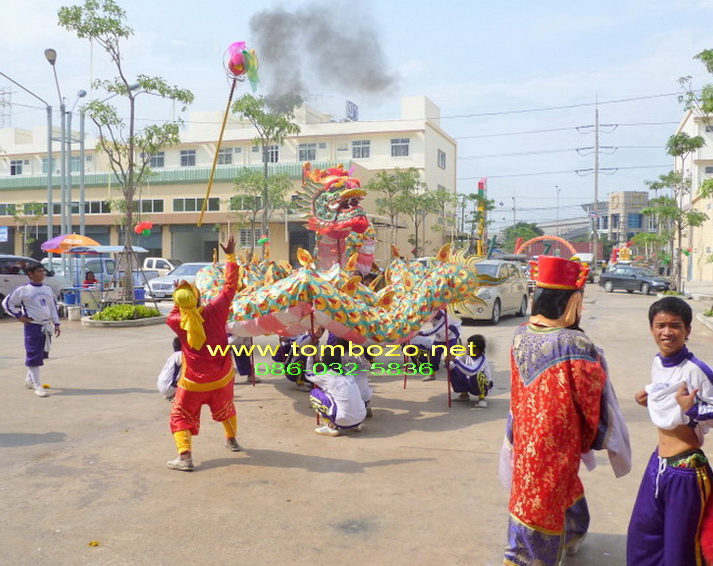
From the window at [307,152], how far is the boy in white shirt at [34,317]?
36.0 metres

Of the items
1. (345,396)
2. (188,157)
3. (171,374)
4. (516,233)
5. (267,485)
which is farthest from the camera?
(516,233)

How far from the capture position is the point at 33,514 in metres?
4.48

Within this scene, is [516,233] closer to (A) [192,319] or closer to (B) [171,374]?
(B) [171,374]

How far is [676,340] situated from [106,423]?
560cm

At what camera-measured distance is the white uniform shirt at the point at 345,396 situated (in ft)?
21.0

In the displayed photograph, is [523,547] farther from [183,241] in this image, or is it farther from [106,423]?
[183,241]

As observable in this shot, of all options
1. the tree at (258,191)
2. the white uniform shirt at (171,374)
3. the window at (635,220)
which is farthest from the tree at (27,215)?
the window at (635,220)

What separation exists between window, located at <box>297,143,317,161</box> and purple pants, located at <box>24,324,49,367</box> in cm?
3624

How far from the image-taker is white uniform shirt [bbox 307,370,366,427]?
641cm

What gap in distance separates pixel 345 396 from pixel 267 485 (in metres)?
1.54

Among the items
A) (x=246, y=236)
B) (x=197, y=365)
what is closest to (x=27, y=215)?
(x=246, y=236)

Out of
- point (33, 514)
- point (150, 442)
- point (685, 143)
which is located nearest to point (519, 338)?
point (33, 514)


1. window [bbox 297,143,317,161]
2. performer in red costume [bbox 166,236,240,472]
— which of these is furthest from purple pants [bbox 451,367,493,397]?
window [bbox 297,143,317,161]

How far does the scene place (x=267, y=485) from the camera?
508cm
